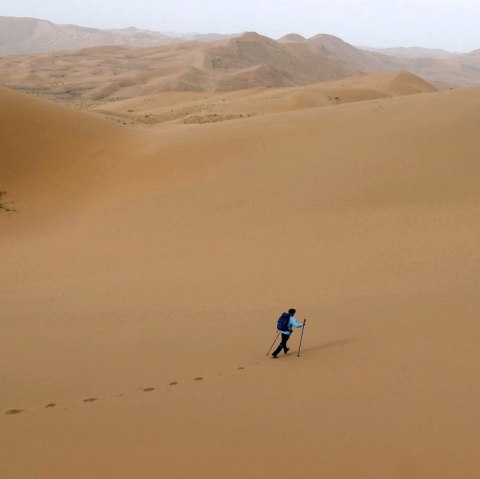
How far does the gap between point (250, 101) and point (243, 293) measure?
24009 millimetres

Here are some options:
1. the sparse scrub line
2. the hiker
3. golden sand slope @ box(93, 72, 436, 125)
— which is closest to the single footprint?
the sparse scrub line

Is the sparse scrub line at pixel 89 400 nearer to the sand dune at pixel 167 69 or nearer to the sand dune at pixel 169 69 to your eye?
the sand dune at pixel 167 69

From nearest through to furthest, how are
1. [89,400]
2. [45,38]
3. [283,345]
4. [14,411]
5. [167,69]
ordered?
[14,411], [89,400], [283,345], [167,69], [45,38]

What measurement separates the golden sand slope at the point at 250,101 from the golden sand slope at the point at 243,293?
28.5 ft

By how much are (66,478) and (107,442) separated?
49 cm

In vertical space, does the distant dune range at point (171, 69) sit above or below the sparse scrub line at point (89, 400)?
above

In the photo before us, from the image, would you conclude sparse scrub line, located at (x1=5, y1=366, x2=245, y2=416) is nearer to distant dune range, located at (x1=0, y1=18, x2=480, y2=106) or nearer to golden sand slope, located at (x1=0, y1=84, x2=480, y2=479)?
golden sand slope, located at (x1=0, y1=84, x2=480, y2=479)

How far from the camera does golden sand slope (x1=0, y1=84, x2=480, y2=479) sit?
411 centimetres

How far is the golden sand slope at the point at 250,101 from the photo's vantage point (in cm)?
2783

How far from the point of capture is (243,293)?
8531mm

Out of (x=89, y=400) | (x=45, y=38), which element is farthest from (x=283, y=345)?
(x=45, y=38)

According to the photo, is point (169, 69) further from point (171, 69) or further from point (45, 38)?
point (45, 38)

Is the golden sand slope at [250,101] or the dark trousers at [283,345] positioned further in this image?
the golden sand slope at [250,101]

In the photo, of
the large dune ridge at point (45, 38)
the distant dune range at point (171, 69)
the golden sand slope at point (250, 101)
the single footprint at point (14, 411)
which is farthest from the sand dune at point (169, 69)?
the large dune ridge at point (45, 38)
